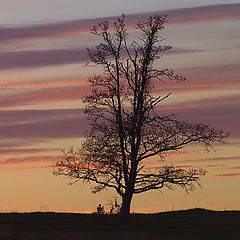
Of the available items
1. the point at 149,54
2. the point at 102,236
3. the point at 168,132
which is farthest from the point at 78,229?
the point at 149,54

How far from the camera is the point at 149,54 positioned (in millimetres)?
47906

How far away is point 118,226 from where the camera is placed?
45.0 m

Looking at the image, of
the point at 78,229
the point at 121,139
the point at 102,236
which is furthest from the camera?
the point at 121,139

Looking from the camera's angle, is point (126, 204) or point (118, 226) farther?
point (126, 204)

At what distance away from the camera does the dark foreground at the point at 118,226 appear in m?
40.4

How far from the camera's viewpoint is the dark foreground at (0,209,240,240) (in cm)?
4044

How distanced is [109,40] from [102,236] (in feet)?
48.5

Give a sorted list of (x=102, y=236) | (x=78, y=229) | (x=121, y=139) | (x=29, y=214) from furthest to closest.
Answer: (x=29, y=214) → (x=121, y=139) → (x=78, y=229) → (x=102, y=236)

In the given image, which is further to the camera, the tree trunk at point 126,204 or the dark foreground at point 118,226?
the tree trunk at point 126,204

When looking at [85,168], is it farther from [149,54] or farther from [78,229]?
[149,54]

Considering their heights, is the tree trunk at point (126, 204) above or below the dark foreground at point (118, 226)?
above

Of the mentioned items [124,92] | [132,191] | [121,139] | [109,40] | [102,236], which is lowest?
[102,236]

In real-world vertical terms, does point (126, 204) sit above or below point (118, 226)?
above

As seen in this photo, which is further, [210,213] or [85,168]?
[210,213]
